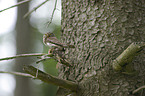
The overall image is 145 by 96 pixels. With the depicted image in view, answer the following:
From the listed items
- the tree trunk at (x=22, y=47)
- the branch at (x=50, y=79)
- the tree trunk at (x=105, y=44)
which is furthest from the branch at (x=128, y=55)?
the tree trunk at (x=22, y=47)

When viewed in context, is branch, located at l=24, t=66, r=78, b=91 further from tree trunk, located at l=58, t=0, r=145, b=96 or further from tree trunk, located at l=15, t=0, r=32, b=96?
tree trunk, located at l=15, t=0, r=32, b=96

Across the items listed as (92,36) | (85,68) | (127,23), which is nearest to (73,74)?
(85,68)

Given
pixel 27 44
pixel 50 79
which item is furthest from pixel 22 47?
pixel 50 79

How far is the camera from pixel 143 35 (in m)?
1.53

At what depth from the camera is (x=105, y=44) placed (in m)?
1.54

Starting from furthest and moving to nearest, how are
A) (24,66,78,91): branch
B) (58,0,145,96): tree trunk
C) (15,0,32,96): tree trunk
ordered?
(15,0,32,96): tree trunk, (58,0,145,96): tree trunk, (24,66,78,91): branch

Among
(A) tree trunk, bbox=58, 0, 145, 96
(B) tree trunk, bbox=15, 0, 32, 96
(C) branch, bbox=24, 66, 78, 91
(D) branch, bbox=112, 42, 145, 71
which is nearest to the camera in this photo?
(D) branch, bbox=112, 42, 145, 71

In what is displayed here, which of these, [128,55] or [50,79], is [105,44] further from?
[50,79]

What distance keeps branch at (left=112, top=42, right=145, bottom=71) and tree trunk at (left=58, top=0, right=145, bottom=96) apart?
9 centimetres

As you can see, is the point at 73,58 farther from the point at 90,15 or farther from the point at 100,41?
the point at 90,15

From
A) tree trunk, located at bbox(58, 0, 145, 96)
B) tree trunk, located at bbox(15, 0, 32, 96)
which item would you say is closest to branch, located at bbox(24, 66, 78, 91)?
tree trunk, located at bbox(58, 0, 145, 96)

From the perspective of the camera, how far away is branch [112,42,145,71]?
1124mm

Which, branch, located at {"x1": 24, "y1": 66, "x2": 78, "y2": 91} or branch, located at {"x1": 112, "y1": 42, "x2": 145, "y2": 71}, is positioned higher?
branch, located at {"x1": 112, "y1": 42, "x2": 145, "y2": 71}

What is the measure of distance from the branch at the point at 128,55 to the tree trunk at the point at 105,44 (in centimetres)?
9
